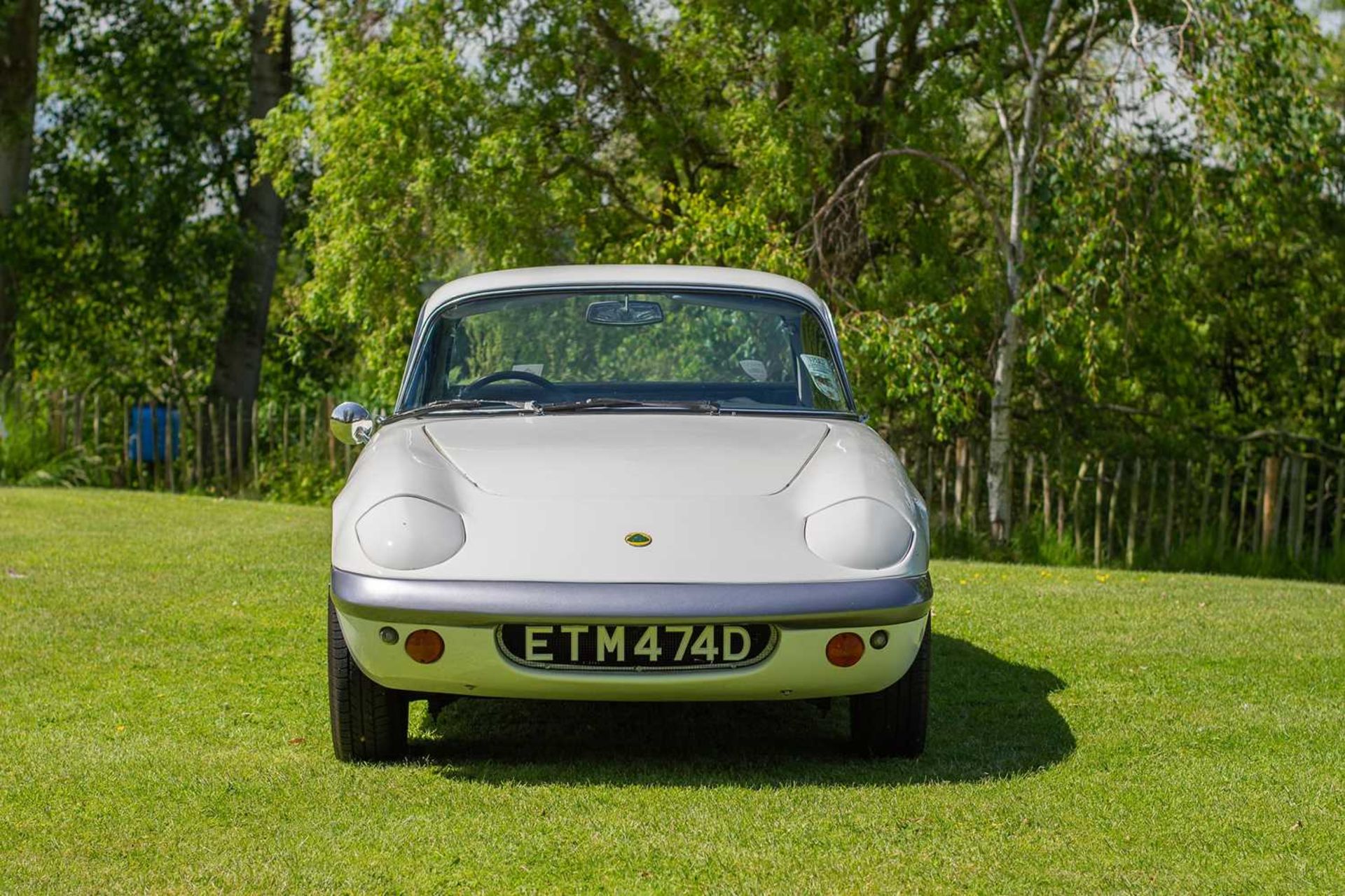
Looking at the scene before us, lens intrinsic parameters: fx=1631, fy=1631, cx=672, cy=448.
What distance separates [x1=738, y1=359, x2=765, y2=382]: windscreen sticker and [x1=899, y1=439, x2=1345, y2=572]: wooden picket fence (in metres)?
8.87

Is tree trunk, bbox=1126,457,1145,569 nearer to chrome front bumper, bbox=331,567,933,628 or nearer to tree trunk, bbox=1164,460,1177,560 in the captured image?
tree trunk, bbox=1164,460,1177,560

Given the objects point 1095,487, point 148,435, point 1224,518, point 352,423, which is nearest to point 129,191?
point 148,435

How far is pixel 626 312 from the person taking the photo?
6141 millimetres

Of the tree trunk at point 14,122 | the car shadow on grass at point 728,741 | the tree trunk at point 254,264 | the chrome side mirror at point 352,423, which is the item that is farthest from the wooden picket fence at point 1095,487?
the chrome side mirror at point 352,423

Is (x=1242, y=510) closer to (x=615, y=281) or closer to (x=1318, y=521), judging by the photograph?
(x=1318, y=521)

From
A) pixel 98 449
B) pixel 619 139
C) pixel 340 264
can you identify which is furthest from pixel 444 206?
pixel 98 449

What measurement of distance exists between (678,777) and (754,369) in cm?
183

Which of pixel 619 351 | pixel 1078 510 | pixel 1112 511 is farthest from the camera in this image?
pixel 1078 510

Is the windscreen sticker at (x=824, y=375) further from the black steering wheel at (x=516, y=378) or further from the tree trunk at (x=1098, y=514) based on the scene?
the tree trunk at (x=1098, y=514)

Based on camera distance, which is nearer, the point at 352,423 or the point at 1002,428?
the point at 352,423

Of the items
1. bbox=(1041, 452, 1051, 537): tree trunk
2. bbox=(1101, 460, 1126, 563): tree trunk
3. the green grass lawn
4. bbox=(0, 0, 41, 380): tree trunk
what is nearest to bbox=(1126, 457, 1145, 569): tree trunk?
bbox=(1101, 460, 1126, 563): tree trunk

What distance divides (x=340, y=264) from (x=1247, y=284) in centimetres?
926

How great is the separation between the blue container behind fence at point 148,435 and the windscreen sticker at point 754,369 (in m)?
13.4

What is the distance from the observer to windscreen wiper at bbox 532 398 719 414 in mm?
5586
